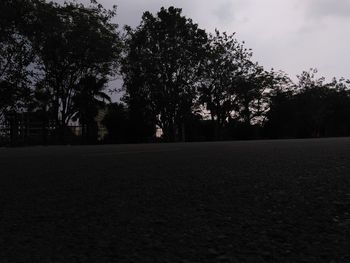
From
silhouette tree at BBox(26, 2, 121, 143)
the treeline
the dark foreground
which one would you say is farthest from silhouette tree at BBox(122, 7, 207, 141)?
the dark foreground

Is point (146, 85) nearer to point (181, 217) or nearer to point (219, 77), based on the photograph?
point (219, 77)

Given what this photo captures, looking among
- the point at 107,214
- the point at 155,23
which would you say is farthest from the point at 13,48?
the point at 107,214

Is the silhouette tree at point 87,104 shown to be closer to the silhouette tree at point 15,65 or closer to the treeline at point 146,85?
the treeline at point 146,85

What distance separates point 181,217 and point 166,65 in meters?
40.4

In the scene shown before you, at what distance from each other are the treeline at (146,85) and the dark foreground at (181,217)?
15.8m

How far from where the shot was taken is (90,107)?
39.6m

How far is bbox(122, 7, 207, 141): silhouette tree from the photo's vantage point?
4347 centimetres

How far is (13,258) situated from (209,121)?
156ft

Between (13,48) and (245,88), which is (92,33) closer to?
(13,48)

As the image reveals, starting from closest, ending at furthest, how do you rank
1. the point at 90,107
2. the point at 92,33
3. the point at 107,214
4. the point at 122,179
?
the point at 107,214 → the point at 122,179 → the point at 92,33 → the point at 90,107

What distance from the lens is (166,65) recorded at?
43500 millimetres

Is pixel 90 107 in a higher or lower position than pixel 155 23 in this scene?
lower

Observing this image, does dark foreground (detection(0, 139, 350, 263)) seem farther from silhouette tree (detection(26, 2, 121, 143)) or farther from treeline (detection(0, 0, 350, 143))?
silhouette tree (detection(26, 2, 121, 143))

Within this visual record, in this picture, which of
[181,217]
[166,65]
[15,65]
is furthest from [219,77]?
[181,217]
